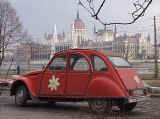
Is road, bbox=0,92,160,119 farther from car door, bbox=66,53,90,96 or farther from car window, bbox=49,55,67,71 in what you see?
car window, bbox=49,55,67,71

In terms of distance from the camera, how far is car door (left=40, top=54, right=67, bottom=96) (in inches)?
362

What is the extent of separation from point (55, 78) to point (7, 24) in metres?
25.7

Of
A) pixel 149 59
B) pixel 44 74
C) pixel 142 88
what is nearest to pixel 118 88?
pixel 142 88

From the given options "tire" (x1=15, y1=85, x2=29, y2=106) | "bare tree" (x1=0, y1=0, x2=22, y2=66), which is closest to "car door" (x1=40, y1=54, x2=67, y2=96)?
"tire" (x1=15, y1=85, x2=29, y2=106)

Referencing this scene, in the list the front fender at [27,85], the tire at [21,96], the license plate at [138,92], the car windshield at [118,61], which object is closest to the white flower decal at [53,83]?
the front fender at [27,85]

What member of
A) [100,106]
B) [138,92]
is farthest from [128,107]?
[100,106]

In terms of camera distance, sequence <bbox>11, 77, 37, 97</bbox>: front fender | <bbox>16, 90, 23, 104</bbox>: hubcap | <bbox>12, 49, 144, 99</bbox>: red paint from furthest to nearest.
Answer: <bbox>16, 90, 23, 104</bbox>: hubcap, <bbox>11, 77, 37, 97</bbox>: front fender, <bbox>12, 49, 144, 99</bbox>: red paint

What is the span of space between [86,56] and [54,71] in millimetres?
1117

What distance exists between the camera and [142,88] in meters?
8.66

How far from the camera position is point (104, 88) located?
8188mm

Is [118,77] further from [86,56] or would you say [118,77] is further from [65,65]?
[65,65]

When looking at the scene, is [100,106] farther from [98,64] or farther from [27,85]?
[27,85]

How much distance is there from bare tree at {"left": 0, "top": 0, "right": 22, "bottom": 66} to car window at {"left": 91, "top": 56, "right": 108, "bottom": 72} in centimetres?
2586

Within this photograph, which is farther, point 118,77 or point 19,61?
point 19,61
